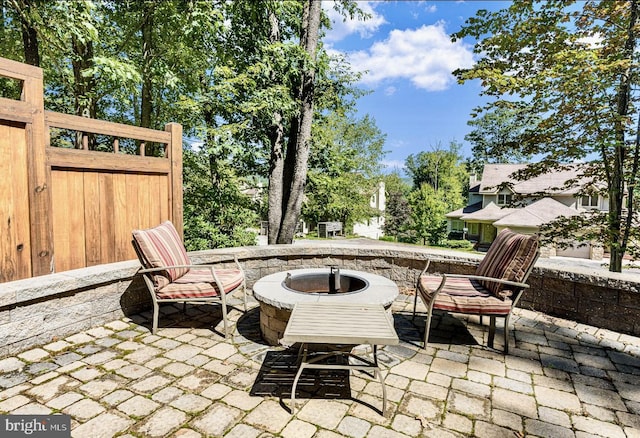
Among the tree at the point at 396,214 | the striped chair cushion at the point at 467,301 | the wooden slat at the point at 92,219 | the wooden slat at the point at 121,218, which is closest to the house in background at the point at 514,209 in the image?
the tree at the point at 396,214

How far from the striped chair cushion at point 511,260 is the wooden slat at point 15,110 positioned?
13.9 ft

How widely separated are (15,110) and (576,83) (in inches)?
209

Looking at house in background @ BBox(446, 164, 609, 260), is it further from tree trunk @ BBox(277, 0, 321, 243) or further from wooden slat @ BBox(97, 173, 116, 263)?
wooden slat @ BBox(97, 173, 116, 263)

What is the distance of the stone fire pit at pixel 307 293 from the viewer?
8.62ft

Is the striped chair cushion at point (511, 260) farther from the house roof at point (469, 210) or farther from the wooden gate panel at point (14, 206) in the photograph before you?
the house roof at point (469, 210)

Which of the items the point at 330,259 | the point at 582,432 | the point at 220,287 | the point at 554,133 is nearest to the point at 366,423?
the point at 582,432

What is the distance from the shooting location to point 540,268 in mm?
3516

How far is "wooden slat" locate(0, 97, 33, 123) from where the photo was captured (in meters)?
2.50

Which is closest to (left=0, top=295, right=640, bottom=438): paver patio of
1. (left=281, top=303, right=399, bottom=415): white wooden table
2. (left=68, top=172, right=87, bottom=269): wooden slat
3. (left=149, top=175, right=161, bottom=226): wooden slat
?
(left=281, top=303, right=399, bottom=415): white wooden table

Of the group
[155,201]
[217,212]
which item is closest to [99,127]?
[155,201]

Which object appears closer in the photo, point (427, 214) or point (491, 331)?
point (491, 331)

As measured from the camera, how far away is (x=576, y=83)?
342cm

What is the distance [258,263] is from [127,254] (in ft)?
4.98

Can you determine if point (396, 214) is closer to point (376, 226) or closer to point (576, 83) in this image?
point (376, 226)
